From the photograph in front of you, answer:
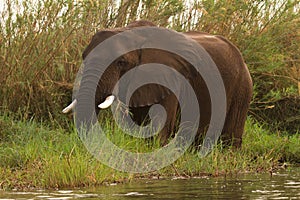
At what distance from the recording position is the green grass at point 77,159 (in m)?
7.58

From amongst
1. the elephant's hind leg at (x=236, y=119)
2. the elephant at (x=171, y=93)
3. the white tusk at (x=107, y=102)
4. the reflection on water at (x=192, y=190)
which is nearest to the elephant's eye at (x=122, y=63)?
the elephant at (x=171, y=93)

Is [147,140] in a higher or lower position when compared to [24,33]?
lower

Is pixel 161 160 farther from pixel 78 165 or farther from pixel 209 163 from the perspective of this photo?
pixel 78 165

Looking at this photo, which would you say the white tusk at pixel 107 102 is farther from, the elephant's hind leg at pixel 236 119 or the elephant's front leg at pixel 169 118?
the elephant's hind leg at pixel 236 119

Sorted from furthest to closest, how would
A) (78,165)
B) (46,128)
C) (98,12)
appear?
1. (98,12)
2. (46,128)
3. (78,165)

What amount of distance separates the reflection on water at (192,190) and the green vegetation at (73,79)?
0.35 meters

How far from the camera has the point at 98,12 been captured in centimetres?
1120

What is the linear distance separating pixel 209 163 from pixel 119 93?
1161 millimetres

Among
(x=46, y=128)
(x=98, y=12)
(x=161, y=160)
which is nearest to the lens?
(x=161, y=160)

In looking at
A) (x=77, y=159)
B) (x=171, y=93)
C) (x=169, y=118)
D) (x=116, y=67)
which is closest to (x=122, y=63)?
(x=116, y=67)

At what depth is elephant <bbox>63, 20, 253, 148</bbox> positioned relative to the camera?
29.3ft

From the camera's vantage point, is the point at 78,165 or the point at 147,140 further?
the point at 147,140

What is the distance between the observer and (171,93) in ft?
30.7

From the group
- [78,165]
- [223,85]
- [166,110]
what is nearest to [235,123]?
[223,85]
